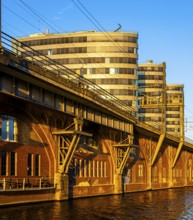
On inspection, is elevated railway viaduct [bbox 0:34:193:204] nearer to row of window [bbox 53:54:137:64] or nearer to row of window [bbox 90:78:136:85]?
row of window [bbox 90:78:136:85]

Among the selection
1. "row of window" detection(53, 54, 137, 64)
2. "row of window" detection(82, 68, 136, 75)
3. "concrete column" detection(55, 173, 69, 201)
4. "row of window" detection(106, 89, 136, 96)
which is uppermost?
"row of window" detection(53, 54, 137, 64)

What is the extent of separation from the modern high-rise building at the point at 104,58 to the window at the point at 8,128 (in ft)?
277

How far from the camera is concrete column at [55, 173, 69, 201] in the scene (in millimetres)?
46688

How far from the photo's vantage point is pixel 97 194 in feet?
189

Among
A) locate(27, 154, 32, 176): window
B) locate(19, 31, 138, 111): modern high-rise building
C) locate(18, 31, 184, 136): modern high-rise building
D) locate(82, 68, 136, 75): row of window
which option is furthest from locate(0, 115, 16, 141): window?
locate(82, 68, 136, 75): row of window

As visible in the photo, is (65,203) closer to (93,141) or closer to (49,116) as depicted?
(49,116)

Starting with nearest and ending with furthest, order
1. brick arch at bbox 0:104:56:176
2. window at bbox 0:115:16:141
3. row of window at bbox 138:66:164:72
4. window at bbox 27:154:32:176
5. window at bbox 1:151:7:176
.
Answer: window at bbox 1:151:7:176, window at bbox 0:115:16:141, brick arch at bbox 0:104:56:176, window at bbox 27:154:32:176, row of window at bbox 138:66:164:72

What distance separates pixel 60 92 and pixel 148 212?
46.8ft

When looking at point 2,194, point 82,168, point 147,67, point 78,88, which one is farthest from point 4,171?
point 147,67

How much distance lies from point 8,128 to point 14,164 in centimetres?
355

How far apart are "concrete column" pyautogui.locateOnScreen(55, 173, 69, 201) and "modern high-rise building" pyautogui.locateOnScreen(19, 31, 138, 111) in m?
79.6

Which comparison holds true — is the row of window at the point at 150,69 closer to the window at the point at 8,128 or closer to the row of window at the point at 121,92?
the row of window at the point at 121,92

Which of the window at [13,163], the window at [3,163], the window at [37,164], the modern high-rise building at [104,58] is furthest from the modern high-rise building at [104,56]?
the window at [3,163]

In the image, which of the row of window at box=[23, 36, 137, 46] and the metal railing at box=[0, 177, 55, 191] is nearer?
the metal railing at box=[0, 177, 55, 191]
